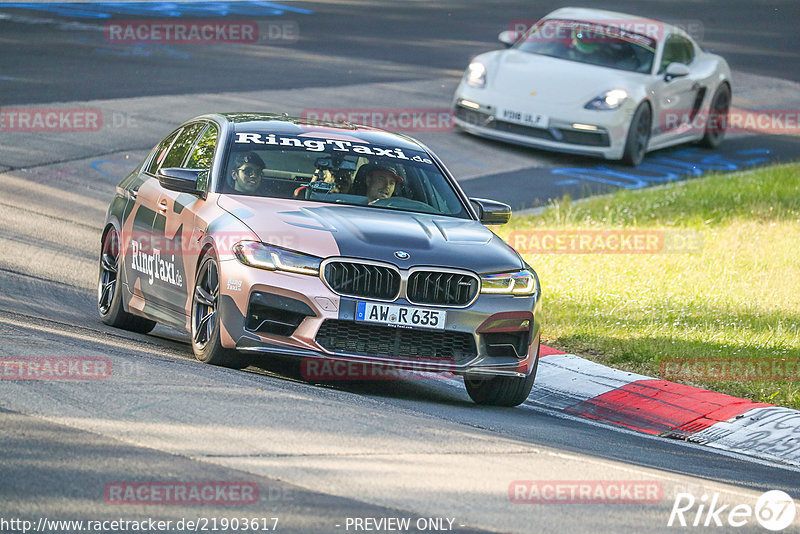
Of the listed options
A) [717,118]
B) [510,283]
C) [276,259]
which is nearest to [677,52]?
[717,118]

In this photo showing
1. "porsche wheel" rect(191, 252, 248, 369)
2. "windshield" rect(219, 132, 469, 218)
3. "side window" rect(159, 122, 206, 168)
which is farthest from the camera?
"side window" rect(159, 122, 206, 168)

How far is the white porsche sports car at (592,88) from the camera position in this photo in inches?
699

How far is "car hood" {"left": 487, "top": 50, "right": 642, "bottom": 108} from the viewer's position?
58.1 feet

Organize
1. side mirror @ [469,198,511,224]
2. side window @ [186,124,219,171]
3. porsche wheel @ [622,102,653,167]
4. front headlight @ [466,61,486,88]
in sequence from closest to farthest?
1. side window @ [186,124,219,171]
2. side mirror @ [469,198,511,224]
3. porsche wheel @ [622,102,653,167]
4. front headlight @ [466,61,486,88]

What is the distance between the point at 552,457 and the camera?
6.43 metres

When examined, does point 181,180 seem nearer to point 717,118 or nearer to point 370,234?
point 370,234

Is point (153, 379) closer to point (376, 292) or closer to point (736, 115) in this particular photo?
point (376, 292)

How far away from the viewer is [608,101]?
17703 mm

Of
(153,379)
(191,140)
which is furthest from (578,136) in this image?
(153,379)

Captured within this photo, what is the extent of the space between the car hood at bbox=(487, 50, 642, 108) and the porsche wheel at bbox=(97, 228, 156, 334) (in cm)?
913

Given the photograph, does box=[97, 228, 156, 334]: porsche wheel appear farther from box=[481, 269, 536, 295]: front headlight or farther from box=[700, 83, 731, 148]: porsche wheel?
box=[700, 83, 731, 148]: porsche wheel

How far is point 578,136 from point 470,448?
1199 cm

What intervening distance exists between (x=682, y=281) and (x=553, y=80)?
647 centimetres

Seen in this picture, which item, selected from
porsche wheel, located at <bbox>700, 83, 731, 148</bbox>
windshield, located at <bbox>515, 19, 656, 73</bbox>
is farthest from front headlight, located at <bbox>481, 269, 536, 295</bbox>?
porsche wheel, located at <bbox>700, 83, 731, 148</bbox>
